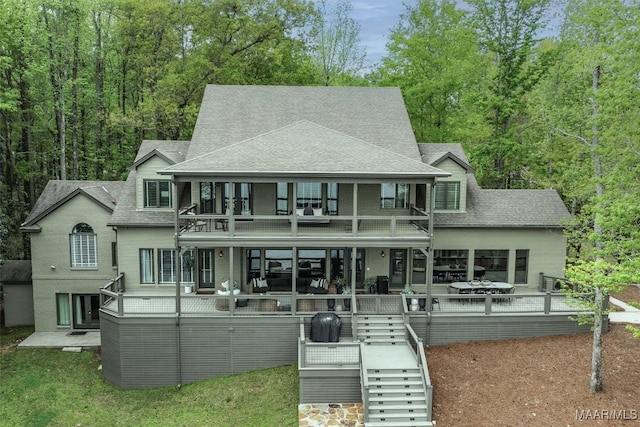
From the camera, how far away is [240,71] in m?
32.1

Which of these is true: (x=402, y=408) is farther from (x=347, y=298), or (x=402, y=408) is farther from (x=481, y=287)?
(x=481, y=287)

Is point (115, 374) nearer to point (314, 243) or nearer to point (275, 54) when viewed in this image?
point (314, 243)

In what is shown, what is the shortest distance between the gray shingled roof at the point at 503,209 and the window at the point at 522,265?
1.28 meters

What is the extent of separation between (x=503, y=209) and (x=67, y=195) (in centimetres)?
1892

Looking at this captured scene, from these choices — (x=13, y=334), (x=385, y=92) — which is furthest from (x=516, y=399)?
(x=13, y=334)

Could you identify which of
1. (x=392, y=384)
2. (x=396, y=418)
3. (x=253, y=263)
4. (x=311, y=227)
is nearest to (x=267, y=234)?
(x=311, y=227)

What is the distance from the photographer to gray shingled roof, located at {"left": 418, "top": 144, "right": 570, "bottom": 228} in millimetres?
20422

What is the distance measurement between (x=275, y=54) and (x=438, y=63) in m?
10.7

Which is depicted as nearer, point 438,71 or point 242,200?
point 242,200

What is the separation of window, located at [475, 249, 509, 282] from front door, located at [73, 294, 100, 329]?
17093 mm

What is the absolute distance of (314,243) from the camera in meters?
17.1

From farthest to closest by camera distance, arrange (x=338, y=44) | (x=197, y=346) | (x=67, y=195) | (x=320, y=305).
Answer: (x=338, y=44), (x=67, y=195), (x=320, y=305), (x=197, y=346)

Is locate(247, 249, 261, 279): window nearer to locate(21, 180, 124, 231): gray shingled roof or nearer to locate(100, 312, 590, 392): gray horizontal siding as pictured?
locate(100, 312, 590, 392): gray horizontal siding

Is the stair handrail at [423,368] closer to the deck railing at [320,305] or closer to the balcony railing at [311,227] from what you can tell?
the deck railing at [320,305]
